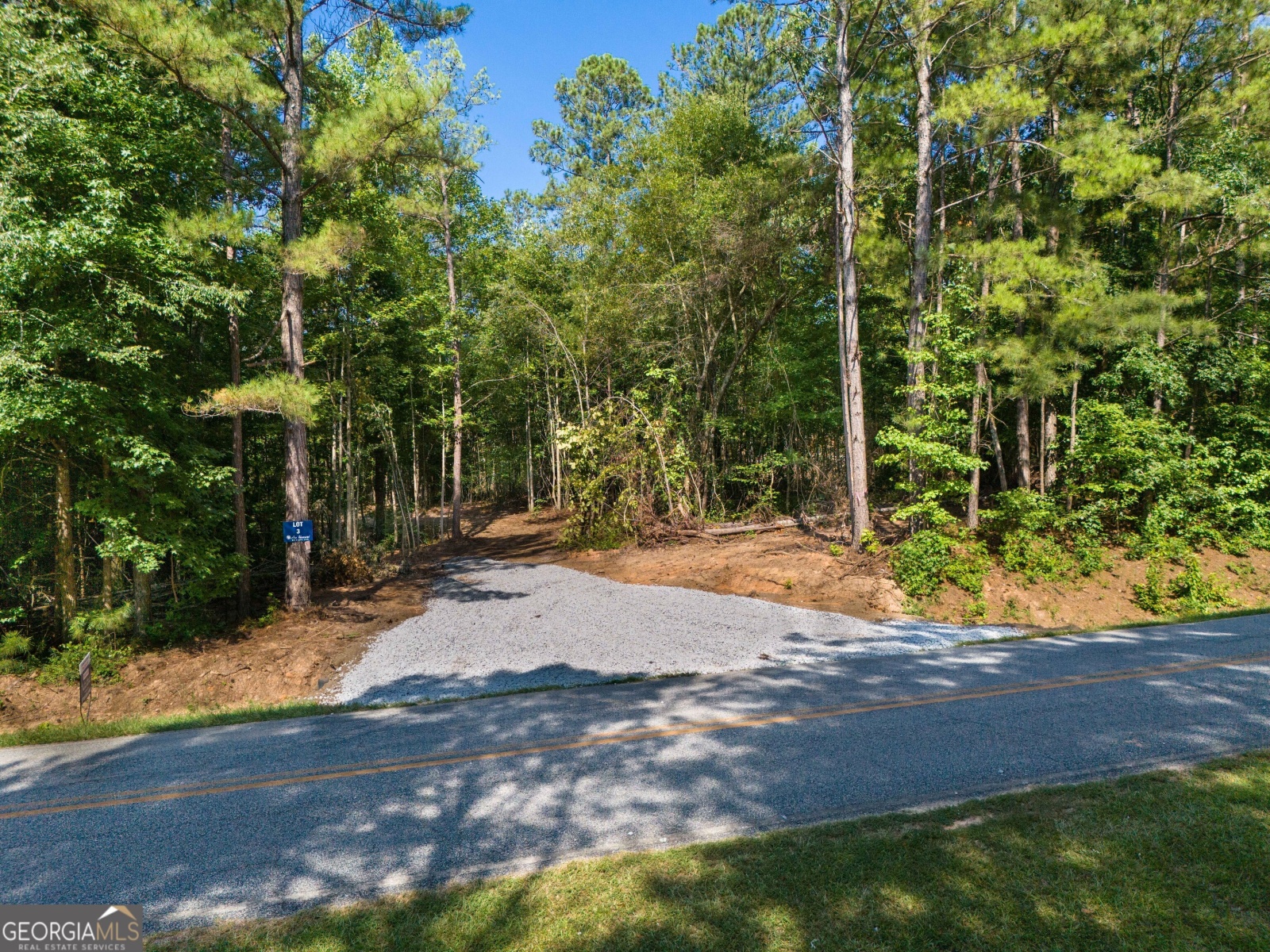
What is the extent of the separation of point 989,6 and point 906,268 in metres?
4.74

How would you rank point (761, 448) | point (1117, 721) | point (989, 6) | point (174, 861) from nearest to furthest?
1. point (174, 861)
2. point (1117, 721)
3. point (989, 6)
4. point (761, 448)

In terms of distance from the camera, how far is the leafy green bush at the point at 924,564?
10.7 meters

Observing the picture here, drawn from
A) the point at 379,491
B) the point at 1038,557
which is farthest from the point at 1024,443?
A: the point at 379,491

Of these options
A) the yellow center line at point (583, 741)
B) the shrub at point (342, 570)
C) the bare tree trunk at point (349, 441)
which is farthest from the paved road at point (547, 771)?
the bare tree trunk at point (349, 441)

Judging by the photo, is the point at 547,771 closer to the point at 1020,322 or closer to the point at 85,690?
the point at 85,690

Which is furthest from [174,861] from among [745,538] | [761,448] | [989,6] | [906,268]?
[761,448]

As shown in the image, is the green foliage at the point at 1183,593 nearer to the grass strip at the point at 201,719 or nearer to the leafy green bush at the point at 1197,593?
the leafy green bush at the point at 1197,593

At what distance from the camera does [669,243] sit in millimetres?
19094

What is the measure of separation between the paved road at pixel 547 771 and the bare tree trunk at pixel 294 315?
16.9 ft

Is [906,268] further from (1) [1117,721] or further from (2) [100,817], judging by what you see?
(2) [100,817]

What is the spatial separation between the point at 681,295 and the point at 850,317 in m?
6.52

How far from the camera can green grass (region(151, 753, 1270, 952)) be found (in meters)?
2.56

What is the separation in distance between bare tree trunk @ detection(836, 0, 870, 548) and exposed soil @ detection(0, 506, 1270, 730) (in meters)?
1.11

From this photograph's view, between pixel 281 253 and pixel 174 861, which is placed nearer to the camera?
pixel 174 861
